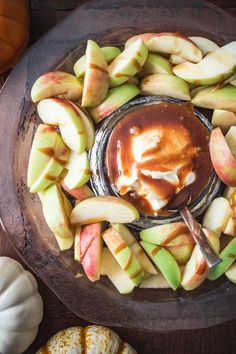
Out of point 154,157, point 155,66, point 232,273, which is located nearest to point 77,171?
point 154,157

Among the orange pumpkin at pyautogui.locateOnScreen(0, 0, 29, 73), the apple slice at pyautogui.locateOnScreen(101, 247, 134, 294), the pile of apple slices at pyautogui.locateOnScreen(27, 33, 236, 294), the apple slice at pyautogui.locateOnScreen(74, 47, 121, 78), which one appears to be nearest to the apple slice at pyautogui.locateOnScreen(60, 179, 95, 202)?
the pile of apple slices at pyautogui.locateOnScreen(27, 33, 236, 294)

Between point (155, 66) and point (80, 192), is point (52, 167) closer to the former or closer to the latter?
point (80, 192)

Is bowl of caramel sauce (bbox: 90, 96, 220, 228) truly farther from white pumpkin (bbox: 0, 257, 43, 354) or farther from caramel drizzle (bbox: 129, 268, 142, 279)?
white pumpkin (bbox: 0, 257, 43, 354)

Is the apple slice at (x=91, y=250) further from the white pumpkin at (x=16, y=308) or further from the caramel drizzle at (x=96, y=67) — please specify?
the caramel drizzle at (x=96, y=67)

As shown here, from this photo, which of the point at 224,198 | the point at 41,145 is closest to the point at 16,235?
the point at 41,145

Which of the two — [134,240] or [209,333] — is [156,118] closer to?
[134,240]

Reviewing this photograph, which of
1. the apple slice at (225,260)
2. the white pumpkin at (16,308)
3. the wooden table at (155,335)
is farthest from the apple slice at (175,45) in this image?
the white pumpkin at (16,308)
